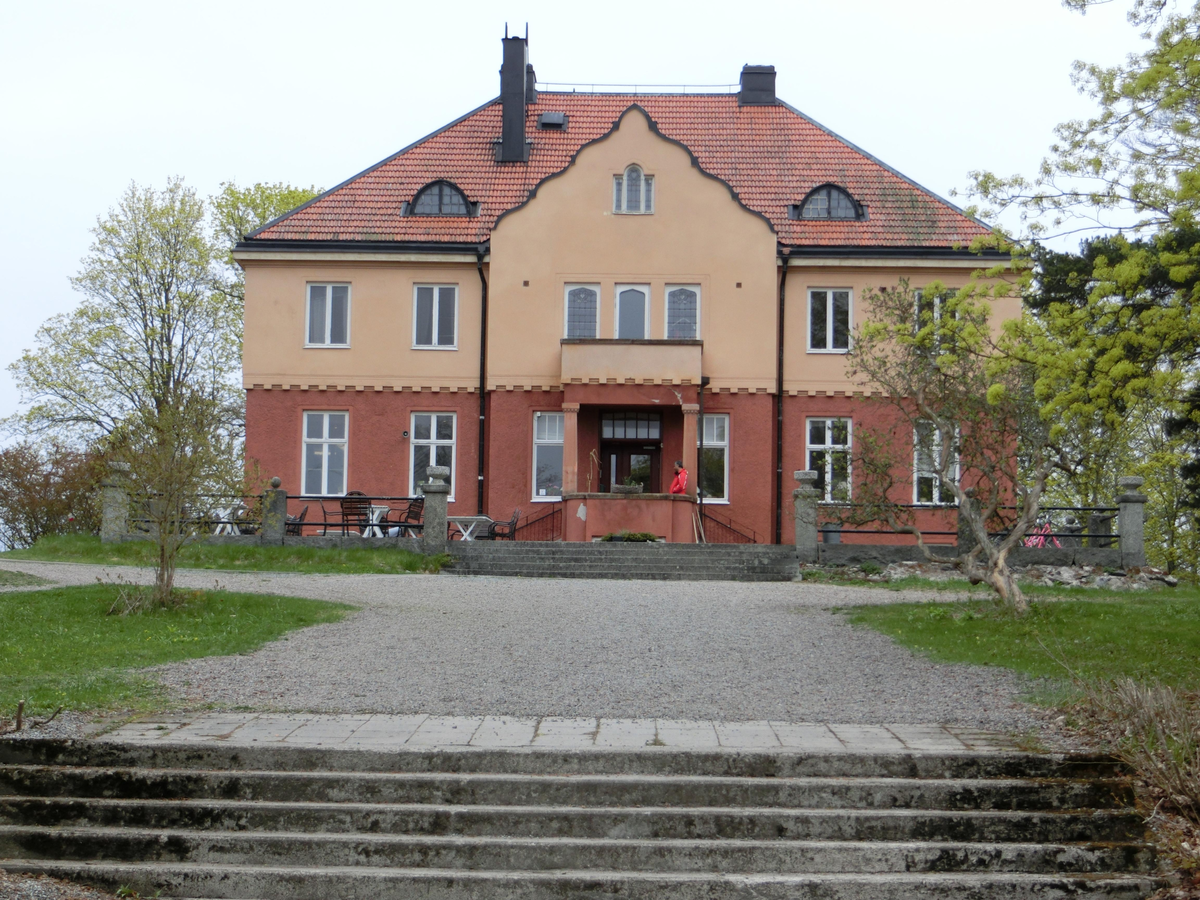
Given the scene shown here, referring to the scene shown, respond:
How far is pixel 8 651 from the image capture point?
37.1 feet

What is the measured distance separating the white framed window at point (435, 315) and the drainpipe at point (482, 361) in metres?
0.63

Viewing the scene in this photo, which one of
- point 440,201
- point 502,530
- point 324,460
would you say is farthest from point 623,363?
point 324,460

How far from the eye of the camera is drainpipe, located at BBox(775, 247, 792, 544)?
1107 inches

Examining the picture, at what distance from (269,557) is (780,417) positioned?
1243cm

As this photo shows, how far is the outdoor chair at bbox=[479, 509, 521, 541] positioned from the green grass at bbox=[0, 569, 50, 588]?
10.4m

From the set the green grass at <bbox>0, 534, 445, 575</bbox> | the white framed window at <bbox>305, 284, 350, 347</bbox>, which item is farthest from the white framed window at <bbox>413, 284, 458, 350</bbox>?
the green grass at <bbox>0, 534, 445, 575</bbox>

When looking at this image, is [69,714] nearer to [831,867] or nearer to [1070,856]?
[831,867]

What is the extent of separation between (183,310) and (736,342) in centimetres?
2166

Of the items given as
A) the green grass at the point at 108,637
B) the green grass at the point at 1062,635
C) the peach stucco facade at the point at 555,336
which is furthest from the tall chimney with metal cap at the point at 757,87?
the green grass at the point at 108,637

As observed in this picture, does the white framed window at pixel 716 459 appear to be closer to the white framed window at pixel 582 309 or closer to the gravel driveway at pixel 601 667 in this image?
the white framed window at pixel 582 309

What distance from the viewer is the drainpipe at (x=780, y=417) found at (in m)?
28.1

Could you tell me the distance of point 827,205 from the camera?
29828 millimetres

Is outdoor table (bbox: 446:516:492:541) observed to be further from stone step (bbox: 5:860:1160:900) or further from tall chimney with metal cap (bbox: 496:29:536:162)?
stone step (bbox: 5:860:1160:900)

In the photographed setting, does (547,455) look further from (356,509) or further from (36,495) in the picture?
(36,495)
